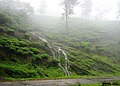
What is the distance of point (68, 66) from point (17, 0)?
64.7 metres

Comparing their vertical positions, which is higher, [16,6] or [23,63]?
[16,6]

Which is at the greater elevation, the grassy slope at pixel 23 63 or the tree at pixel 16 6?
the tree at pixel 16 6

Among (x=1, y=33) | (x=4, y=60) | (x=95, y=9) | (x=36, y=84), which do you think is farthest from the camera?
(x=95, y=9)

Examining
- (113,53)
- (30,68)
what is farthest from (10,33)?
(113,53)

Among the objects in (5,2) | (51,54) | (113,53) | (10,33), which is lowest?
(113,53)

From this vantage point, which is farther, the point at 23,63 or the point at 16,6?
the point at 16,6

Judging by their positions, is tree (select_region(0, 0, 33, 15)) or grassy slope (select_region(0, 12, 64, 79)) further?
tree (select_region(0, 0, 33, 15))

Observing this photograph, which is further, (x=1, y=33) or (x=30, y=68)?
(x=1, y=33)

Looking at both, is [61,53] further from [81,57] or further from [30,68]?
[30,68]

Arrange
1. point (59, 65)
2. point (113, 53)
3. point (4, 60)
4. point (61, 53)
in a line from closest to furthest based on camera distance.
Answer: point (4, 60)
point (59, 65)
point (61, 53)
point (113, 53)

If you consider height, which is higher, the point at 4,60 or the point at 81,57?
the point at 4,60

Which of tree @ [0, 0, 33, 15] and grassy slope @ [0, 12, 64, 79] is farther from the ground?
tree @ [0, 0, 33, 15]

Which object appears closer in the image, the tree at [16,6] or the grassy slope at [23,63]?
the grassy slope at [23,63]

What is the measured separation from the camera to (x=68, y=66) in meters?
26.2
